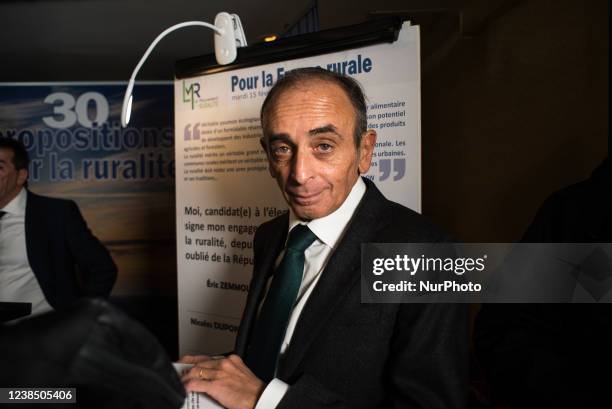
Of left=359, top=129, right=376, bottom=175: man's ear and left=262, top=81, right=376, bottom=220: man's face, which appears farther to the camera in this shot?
left=359, top=129, right=376, bottom=175: man's ear

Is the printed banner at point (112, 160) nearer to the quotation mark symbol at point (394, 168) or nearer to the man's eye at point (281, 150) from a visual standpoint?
the quotation mark symbol at point (394, 168)

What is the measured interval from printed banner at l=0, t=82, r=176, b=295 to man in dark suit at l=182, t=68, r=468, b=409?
3.15 meters

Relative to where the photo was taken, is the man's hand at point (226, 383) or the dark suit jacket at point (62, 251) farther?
the dark suit jacket at point (62, 251)

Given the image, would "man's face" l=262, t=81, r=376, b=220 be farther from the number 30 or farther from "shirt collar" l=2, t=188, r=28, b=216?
the number 30

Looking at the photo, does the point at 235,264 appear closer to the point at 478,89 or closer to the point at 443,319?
→ the point at 443,319

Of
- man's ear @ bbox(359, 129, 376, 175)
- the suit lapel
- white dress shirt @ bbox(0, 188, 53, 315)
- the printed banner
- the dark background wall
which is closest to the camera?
the suit lapel

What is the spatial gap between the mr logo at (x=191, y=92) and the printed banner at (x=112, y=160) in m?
2.03

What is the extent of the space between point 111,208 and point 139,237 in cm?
36

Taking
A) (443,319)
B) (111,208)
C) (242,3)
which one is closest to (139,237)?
(111,208)

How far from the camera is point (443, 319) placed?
0.95 meters

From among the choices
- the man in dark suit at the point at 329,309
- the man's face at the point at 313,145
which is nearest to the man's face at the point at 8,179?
the man in dark suit at the point at 329,309

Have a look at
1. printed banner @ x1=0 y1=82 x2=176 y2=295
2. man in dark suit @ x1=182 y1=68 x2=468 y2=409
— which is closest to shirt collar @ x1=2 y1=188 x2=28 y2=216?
printed banner @ x1=0 y1=82 x2=176 y2=295

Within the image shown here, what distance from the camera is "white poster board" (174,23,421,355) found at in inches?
66.4

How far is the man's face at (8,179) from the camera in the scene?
116 inches
